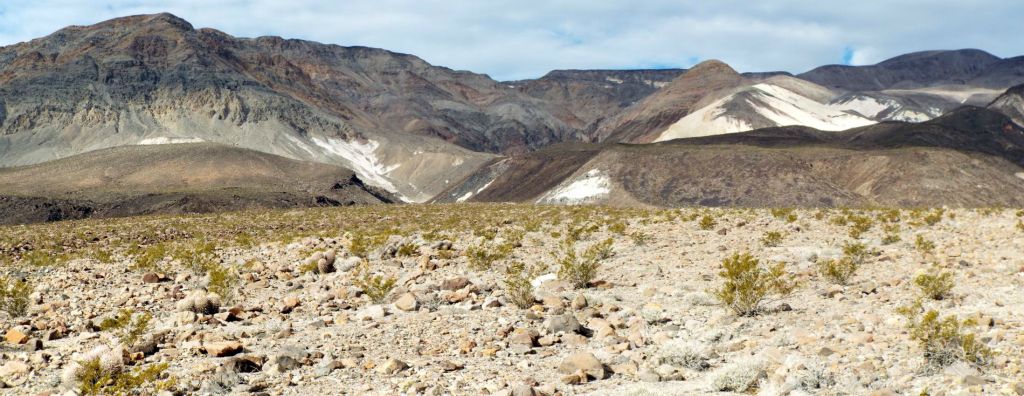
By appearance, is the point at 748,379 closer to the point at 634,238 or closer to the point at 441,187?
the point at 634,238

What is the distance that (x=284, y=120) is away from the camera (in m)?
175

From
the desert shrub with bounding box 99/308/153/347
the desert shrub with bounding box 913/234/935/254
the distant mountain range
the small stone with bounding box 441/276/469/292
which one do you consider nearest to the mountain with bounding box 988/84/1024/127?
the distant mountain range

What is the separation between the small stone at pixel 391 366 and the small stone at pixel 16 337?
568 centimetres

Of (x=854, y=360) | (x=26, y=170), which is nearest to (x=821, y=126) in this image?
(x=26, y=170)

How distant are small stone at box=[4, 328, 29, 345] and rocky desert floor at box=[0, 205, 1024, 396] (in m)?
0.04

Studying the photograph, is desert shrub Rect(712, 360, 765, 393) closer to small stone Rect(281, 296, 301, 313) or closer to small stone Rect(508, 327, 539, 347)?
small stone Rect(508, 327, 539, 347)

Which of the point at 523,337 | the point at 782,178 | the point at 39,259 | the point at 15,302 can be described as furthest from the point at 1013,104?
the point at 15,302

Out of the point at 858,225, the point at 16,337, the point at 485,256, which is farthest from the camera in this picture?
the point at 858,225

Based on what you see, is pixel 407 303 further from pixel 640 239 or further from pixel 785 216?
pixel 785 216

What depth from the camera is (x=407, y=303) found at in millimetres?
13039

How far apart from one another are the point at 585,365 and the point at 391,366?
7.44 feet

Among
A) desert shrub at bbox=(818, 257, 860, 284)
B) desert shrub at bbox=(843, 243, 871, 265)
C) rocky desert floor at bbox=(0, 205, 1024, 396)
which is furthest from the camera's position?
desert shrub at bbox=(843, 243, 871, 265)

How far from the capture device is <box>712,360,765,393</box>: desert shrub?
310 inches

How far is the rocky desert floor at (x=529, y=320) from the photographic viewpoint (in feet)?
27.3
